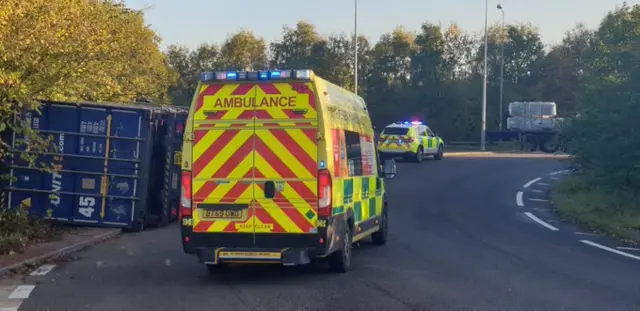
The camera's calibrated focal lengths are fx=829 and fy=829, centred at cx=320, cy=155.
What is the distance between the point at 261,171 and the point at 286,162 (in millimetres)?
309

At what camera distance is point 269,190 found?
952 centimetres

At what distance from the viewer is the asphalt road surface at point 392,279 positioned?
8453mm

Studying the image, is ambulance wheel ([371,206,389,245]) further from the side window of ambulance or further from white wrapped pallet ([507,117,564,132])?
white wrapped pallet ([507,117,564,132])

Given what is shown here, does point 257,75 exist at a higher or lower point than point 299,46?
Result: lower

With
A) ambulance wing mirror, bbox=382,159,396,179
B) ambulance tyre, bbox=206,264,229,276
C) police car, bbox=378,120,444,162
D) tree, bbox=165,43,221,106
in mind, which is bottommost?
ambulance tyre, bbox=206,264,229,276

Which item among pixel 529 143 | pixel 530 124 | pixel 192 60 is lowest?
pixel 529 143

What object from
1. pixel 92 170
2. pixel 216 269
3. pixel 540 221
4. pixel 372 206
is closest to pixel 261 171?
pixel 216 269

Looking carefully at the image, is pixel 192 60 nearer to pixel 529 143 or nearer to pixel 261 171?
pixel 529 143

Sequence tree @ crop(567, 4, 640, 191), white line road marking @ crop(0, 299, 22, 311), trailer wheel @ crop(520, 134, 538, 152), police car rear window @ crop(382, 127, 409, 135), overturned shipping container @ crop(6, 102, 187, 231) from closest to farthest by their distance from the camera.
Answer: white line road marking @ crop(0, 299, 22, 311) < overturned shipping container @ crop(6, 102, 187, 231) < tree @ crop(567, 4, 640, 191) < police car rear window @ crop(382, 127, 409, 135) < trailer wheel @ crop(520, 134, 538, 152)

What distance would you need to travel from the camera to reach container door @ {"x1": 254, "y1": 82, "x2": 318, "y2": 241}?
373 inches

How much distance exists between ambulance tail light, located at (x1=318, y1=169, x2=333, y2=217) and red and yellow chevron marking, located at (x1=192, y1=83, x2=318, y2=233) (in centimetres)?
7

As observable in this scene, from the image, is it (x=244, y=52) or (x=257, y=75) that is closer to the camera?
(x=257, y=75)

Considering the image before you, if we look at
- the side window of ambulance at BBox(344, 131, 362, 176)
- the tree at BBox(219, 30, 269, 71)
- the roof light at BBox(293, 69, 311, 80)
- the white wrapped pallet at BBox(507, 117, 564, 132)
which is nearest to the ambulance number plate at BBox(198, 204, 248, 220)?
the roof light at BBox(293, 69, 311, 80)

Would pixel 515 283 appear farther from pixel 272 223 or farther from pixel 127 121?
pixel 127 121
